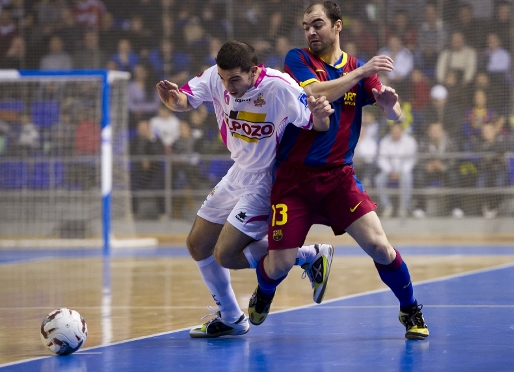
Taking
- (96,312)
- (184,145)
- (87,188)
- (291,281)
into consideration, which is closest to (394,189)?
(184,145)

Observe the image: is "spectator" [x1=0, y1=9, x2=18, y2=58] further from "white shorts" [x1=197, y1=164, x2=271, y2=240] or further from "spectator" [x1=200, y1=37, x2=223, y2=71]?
"white shorts" [x1=197, y1=164, x2=271, y2=240]

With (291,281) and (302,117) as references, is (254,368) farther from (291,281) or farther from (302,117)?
(291,281)

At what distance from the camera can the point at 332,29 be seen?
5312mm

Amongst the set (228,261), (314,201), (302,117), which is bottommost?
(228,261)

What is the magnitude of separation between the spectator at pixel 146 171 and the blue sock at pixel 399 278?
10.1 metres

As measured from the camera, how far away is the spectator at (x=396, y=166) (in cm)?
1462

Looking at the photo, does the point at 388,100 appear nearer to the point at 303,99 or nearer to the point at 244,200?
the point at 303,99

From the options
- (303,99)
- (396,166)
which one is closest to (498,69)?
(396,166)

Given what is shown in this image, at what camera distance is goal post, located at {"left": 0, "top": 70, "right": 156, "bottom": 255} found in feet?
47.3

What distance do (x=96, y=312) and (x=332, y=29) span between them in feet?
9.68

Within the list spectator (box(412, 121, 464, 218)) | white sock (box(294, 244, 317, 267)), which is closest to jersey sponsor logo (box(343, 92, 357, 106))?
white sock (box(294, 244, 317, 267))

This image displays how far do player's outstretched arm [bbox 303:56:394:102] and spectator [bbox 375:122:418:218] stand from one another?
9.64m

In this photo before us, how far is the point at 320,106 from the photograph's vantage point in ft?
15.9

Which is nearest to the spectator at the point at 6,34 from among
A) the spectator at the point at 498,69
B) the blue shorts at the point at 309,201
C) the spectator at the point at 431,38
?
the spectator at the point at 431,38
